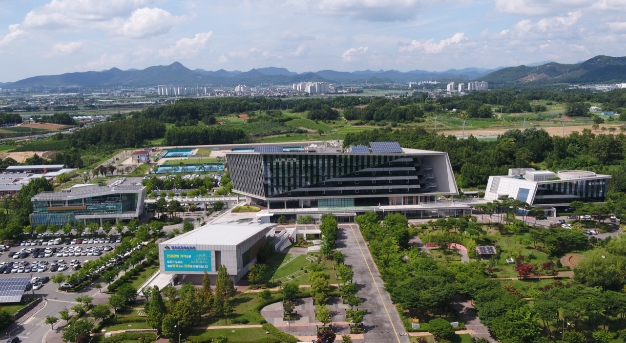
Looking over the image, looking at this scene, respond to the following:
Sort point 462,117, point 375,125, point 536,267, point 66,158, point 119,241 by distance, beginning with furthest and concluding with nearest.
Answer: point 462,117, point 375,125, point 66,158, point 119,241, point 536,267

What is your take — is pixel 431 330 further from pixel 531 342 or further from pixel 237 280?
pixel 237 280

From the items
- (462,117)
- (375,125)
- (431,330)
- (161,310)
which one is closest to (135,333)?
(161,310)

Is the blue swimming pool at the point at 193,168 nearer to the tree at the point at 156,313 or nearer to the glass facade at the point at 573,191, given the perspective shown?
the glass facade at the point at 573,191

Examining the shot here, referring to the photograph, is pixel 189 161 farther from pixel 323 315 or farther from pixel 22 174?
pixel 323 315

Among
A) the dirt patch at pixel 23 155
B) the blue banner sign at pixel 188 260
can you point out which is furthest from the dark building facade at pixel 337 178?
the dirt patch at pixel 23 155

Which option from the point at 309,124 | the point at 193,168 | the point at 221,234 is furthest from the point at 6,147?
the point at 221,234
